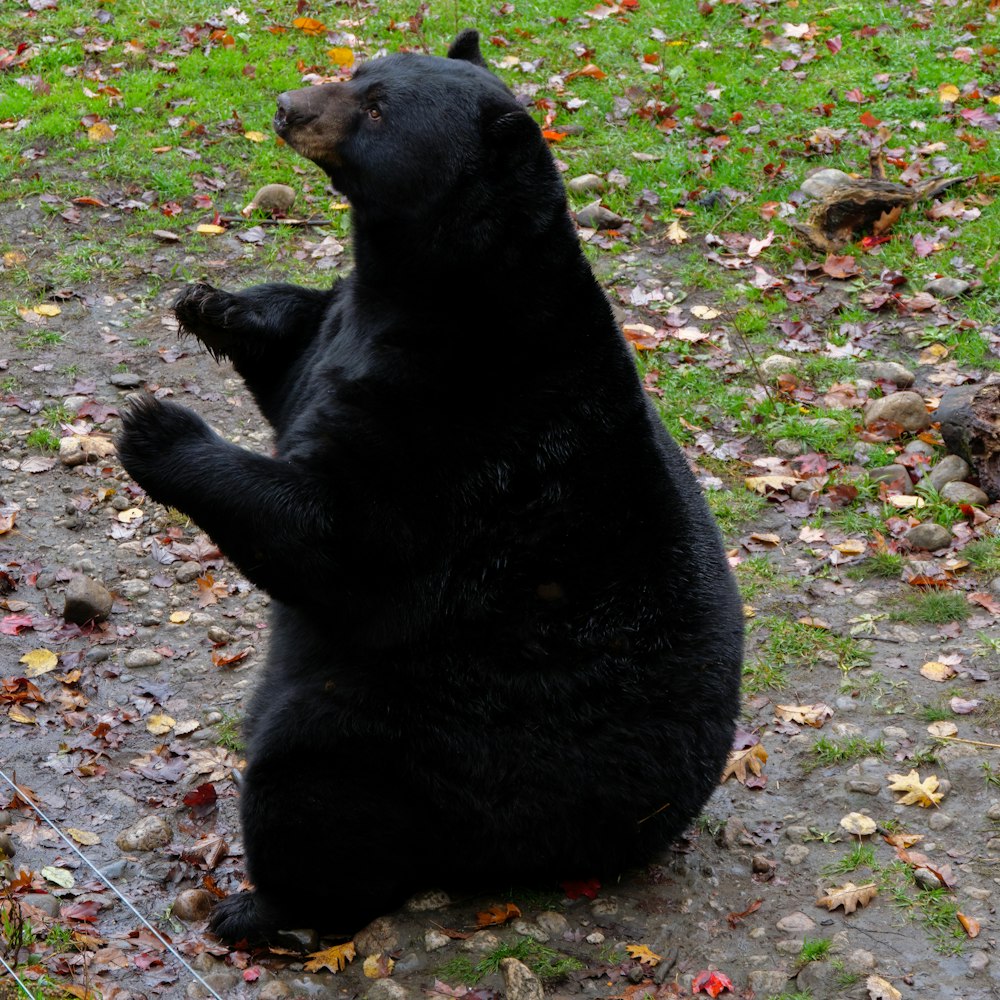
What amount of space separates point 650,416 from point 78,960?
267 centimetres

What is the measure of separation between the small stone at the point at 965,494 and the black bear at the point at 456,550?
2.99 meters

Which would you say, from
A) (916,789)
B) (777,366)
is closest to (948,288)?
(777,366)

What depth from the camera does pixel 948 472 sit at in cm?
711

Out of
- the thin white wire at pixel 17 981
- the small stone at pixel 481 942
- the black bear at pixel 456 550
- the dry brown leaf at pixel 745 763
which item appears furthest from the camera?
the dry brown leaf at pixel 745 763

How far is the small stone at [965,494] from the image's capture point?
6.93 metres

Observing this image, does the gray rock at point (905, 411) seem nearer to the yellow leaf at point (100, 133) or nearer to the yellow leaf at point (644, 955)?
the yellow leaf at point (644, 955)

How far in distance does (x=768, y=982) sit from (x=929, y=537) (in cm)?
333

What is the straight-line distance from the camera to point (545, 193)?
423cm

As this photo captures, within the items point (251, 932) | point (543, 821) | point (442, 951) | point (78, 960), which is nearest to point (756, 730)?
point (543, 821)

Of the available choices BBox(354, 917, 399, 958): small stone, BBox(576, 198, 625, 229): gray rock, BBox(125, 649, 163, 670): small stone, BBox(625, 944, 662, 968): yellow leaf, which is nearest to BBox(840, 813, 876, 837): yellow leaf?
BBox(625, 944, 662, 968): yellow leaf

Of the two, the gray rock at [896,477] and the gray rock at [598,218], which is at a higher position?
the gray rock at [598,218]

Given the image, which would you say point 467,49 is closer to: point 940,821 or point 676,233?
point 940,821

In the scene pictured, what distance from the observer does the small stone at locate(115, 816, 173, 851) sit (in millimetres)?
4820

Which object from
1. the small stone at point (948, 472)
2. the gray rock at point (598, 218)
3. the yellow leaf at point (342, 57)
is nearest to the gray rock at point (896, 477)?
the small stone at point (948, 472)
